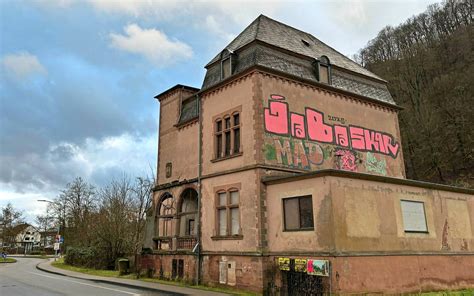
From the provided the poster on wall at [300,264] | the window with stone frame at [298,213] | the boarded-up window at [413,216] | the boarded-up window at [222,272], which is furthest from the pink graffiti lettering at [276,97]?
the boarded-up window at [222,272]

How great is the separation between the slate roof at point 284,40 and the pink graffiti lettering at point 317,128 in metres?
3.56

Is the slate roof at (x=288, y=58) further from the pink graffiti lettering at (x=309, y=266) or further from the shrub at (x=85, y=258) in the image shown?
the shrub at (x=85, y=258)

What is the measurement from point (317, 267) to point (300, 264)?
882 millimetres

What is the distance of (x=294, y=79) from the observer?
1983 centimetres

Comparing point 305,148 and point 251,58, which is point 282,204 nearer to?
point 305,148

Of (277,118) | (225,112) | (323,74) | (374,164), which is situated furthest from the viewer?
(374,164)

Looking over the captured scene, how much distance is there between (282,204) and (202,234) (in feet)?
18.1

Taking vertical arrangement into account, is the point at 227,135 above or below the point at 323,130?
below

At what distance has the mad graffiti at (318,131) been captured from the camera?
18672mm

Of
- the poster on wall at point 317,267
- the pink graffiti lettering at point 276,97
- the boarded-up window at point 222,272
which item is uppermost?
the pink graffiti lettering at point 276,97

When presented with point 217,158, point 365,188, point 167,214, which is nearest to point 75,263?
point 167,214

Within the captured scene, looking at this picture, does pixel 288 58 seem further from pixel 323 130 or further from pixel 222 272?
pixel 222 272

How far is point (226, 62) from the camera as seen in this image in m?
20.8

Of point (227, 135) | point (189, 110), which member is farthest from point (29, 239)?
point (227, 135)
